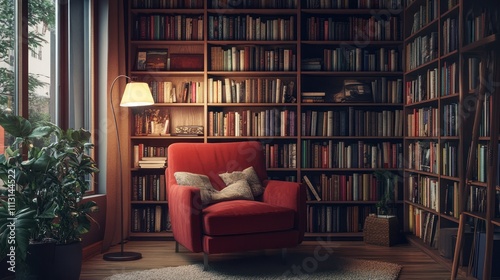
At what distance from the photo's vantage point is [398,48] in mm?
5695

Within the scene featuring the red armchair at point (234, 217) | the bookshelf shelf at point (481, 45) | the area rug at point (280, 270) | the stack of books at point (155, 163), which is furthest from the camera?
the stack of books at point (155, 163)

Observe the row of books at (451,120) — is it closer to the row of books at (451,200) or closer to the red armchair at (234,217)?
the row of books at (451,200)

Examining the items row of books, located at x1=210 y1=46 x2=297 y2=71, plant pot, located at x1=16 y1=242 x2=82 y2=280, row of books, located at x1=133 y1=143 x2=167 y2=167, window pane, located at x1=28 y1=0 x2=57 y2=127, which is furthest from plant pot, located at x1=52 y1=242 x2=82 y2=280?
row of books, located at x1=210 y1=46 x2=297 y2=71

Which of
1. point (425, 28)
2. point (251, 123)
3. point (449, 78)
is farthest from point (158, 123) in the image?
point (449, 78)

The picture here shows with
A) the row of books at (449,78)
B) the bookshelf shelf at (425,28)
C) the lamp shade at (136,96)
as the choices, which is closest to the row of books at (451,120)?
the row of books at (449,78)

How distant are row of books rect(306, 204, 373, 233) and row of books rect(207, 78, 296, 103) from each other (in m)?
1.08

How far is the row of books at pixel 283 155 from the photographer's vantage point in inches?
218

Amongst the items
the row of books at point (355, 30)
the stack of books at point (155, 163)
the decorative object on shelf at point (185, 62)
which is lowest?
the stack of books at point (155, 163)

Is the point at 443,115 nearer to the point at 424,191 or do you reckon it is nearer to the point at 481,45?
the point at 424,191

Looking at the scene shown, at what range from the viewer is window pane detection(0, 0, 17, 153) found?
3.57 m

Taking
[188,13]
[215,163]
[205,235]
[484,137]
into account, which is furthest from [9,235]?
[188,13]

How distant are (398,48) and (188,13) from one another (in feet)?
6.75

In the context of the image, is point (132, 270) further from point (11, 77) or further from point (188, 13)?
point (188, 13)

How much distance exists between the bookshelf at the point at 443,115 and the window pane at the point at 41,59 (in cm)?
283
